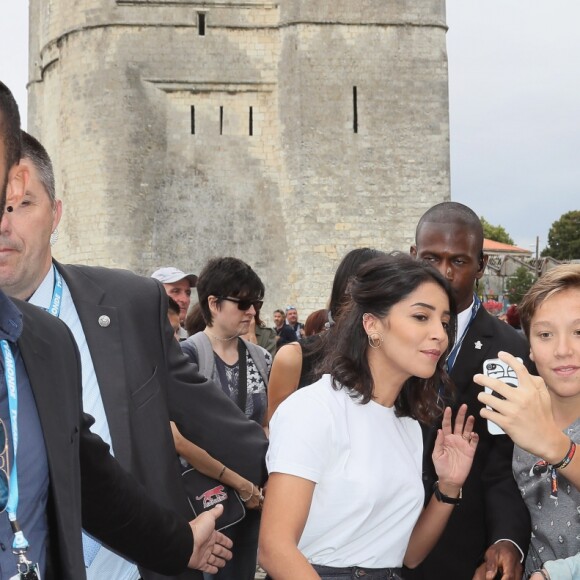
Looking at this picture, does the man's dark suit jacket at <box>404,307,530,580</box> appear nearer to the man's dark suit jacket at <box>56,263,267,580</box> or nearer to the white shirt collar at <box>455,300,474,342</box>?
the white shirt collar at <box>455,300,474,342</box>

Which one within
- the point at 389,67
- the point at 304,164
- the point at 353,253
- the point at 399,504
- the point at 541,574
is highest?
the point at 389,67

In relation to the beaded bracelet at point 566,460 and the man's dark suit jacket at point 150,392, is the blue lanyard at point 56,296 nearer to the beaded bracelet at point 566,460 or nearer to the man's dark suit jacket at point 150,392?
the man's dark suit jacket at point 150,392

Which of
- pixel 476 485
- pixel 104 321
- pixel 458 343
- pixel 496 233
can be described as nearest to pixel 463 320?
pixel 458 343

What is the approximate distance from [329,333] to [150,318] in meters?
0.66

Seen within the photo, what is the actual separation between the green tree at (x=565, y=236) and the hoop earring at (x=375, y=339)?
5527cm

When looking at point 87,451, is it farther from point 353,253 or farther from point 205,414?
point 353,253

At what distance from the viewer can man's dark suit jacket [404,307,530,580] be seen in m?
2.96

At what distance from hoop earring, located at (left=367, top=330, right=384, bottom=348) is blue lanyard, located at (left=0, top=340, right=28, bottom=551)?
129 cm

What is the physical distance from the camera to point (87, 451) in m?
1.82

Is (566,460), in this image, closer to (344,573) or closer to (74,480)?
(344,573)

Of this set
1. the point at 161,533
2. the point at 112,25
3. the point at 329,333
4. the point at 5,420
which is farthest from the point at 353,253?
the point at 112,25

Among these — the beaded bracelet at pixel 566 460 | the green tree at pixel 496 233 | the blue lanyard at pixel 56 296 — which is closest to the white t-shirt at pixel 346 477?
the beaded bracelet at pixel 566 460

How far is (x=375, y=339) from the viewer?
103 inches

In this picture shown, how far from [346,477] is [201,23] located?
762 inches
